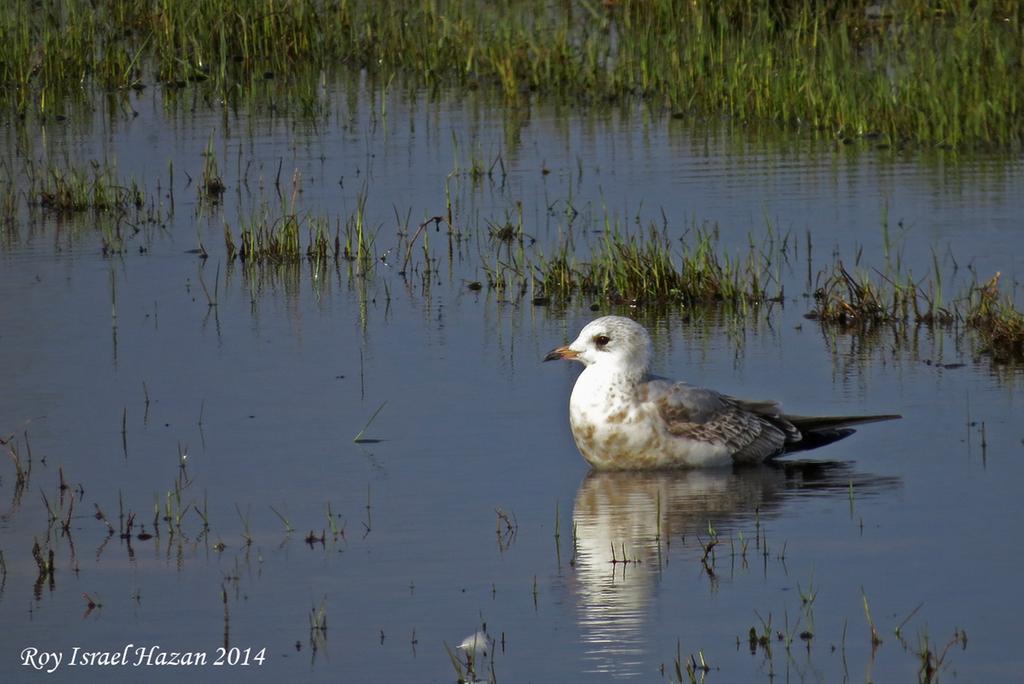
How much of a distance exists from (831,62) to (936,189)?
326 cm

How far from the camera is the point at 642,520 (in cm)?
860

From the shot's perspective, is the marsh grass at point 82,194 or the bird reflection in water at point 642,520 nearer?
the bird reflection in water at point 642,520

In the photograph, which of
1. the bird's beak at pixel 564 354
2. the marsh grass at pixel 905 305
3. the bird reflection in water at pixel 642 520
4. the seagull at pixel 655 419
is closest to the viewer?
the bird reflection in water at pixel 642 520

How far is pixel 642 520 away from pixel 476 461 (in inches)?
44.2

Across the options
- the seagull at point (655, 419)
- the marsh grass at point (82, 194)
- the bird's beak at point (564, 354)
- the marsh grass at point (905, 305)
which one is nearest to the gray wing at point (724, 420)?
the seagull at point (655, 419)

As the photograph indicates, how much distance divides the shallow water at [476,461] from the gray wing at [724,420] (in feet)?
0.47

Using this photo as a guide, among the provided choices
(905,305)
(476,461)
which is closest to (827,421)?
(476,461)

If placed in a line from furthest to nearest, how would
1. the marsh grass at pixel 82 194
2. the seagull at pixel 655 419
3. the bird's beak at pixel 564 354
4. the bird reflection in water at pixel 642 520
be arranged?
the marsh grass at pixel 82 194
the bird's beak at pixel 564 354
the seagull at pixel 655 419
the bird reflection in water at pixel 642 520

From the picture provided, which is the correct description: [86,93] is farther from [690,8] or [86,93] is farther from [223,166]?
[690,8]

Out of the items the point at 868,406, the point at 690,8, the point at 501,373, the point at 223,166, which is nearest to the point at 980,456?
the point at 868,406

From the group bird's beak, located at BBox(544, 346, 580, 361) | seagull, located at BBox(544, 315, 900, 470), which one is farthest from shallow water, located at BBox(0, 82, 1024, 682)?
bird's beak, located at BBox(544, 346, 580, 361)

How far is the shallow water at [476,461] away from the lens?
7129 mm

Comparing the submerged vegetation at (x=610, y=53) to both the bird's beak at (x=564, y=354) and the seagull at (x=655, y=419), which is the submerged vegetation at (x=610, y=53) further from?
the bird's beak at (x=564, y=354)

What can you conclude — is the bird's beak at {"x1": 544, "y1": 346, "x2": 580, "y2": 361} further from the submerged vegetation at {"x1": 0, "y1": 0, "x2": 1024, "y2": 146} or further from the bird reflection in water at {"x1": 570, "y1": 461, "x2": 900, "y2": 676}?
the submerged vegetation at {"x1": 0, "y1": 0, "x2": 1024, "y2": 146}
